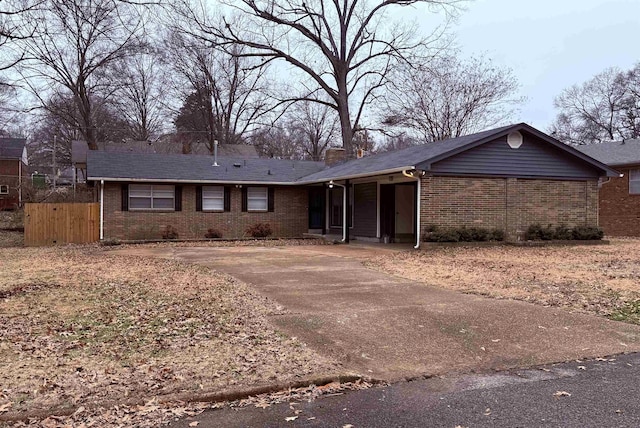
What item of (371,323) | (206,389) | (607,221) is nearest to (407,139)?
(607,221)

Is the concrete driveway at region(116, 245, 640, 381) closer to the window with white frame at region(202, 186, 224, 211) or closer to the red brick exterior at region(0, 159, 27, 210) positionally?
the window with white frame at region(202, 186, 224, 211)

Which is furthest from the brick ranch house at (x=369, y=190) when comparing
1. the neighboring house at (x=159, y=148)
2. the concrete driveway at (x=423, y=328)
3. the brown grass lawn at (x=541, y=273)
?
the neighboring house at (x=159, y=148)

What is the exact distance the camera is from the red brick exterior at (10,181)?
104ft

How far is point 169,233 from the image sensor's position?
20.3 metres

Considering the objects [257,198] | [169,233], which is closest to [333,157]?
[257,198]

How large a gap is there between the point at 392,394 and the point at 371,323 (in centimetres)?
220

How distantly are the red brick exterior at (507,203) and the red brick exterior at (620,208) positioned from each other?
17.9 ft

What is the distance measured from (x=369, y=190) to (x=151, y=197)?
8496 millimetres

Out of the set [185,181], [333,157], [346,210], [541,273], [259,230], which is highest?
[333,157]

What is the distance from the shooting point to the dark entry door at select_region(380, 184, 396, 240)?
19281 mm

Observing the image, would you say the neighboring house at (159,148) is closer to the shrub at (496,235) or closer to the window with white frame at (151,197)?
the window with white frame at (151,197)

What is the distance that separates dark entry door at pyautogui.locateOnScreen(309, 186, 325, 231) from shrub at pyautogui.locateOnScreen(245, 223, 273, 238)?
2.18m

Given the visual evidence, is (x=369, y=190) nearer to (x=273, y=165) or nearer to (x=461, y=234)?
(x=461, y=234)

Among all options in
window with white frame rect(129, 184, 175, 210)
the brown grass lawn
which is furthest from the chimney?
the brown grass lawn
